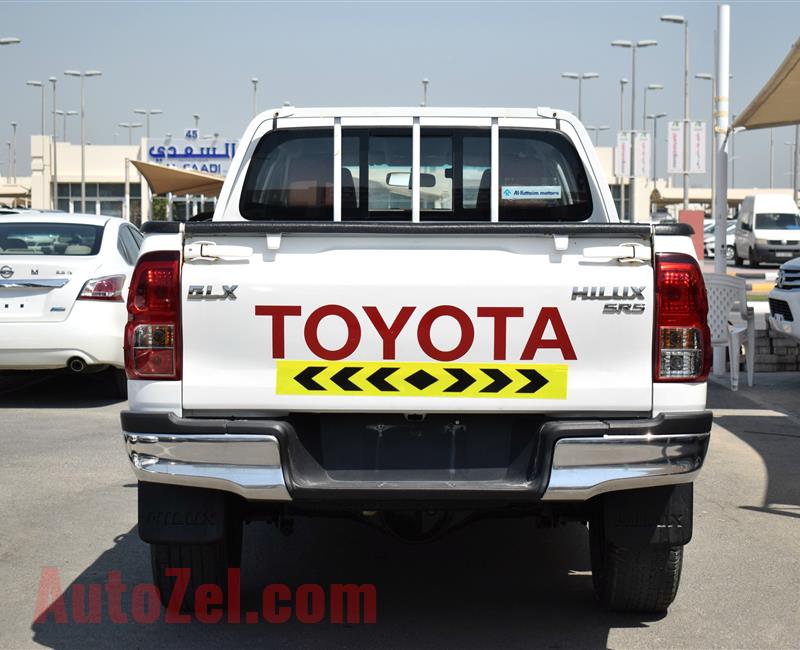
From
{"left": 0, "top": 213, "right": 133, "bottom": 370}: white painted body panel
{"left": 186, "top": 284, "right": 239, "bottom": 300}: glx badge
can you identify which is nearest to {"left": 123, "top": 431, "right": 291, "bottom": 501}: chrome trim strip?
{"left": 186, "top": 284, "right": 239, "bottom": 300}: glx badge

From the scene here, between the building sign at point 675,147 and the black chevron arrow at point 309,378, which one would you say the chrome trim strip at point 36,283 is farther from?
the building sign at point 675,147

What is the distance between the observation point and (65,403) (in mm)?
11523

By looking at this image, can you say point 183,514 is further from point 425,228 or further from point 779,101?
point 779,101

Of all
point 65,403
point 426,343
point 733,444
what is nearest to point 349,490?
point 426,343

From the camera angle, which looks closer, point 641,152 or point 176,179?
point 176,179

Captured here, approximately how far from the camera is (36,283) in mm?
10734

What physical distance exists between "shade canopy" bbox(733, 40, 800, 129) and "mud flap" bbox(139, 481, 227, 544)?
680cm

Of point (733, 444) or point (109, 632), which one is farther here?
point (733, 444)

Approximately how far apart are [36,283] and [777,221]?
33122 millimetres

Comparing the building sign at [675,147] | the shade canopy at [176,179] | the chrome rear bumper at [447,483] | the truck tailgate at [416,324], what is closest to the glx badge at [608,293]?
the truck tailgate at [416,324]

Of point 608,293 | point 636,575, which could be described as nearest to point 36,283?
point 636,575

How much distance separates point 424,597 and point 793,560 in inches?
73.4

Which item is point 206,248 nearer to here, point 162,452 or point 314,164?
point 162,452

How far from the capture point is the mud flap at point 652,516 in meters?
4.66
